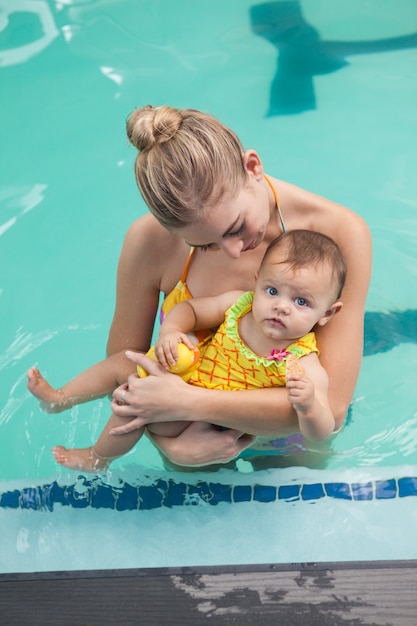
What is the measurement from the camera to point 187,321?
2.77m

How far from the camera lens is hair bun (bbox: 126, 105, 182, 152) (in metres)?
2.33

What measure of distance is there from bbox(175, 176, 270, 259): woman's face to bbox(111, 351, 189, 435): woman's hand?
0.47 metres

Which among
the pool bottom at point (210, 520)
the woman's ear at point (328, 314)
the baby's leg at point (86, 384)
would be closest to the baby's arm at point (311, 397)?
the woman's ear at point (328, 314)

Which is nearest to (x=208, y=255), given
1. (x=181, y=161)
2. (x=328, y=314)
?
(x=328, y=314)

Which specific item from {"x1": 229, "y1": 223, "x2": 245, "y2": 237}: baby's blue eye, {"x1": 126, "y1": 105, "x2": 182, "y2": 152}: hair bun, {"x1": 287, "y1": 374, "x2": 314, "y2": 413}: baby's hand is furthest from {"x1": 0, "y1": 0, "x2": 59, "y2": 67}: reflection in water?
{"x1": 287, "y1": 374, "x2": 314, "y2": 413}: baby's hand

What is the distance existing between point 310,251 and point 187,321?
1.70 ft

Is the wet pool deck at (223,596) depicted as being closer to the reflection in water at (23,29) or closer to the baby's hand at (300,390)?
the baby's hand at (300,390)

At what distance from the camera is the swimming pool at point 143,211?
3053mm

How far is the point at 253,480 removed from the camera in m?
3.19

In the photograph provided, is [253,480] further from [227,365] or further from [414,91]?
[414,91]

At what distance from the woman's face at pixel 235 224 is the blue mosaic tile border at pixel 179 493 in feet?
3.58

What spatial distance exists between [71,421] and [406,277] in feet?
6.45

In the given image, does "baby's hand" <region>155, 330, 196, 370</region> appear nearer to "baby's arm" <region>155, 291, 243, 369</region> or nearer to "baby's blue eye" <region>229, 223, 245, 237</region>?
"baby's arm" <region>155, 291, 243, 369</region>

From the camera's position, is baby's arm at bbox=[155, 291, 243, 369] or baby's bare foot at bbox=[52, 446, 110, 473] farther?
baby's bare foot at bbox=[52, 446, 110, 473]
